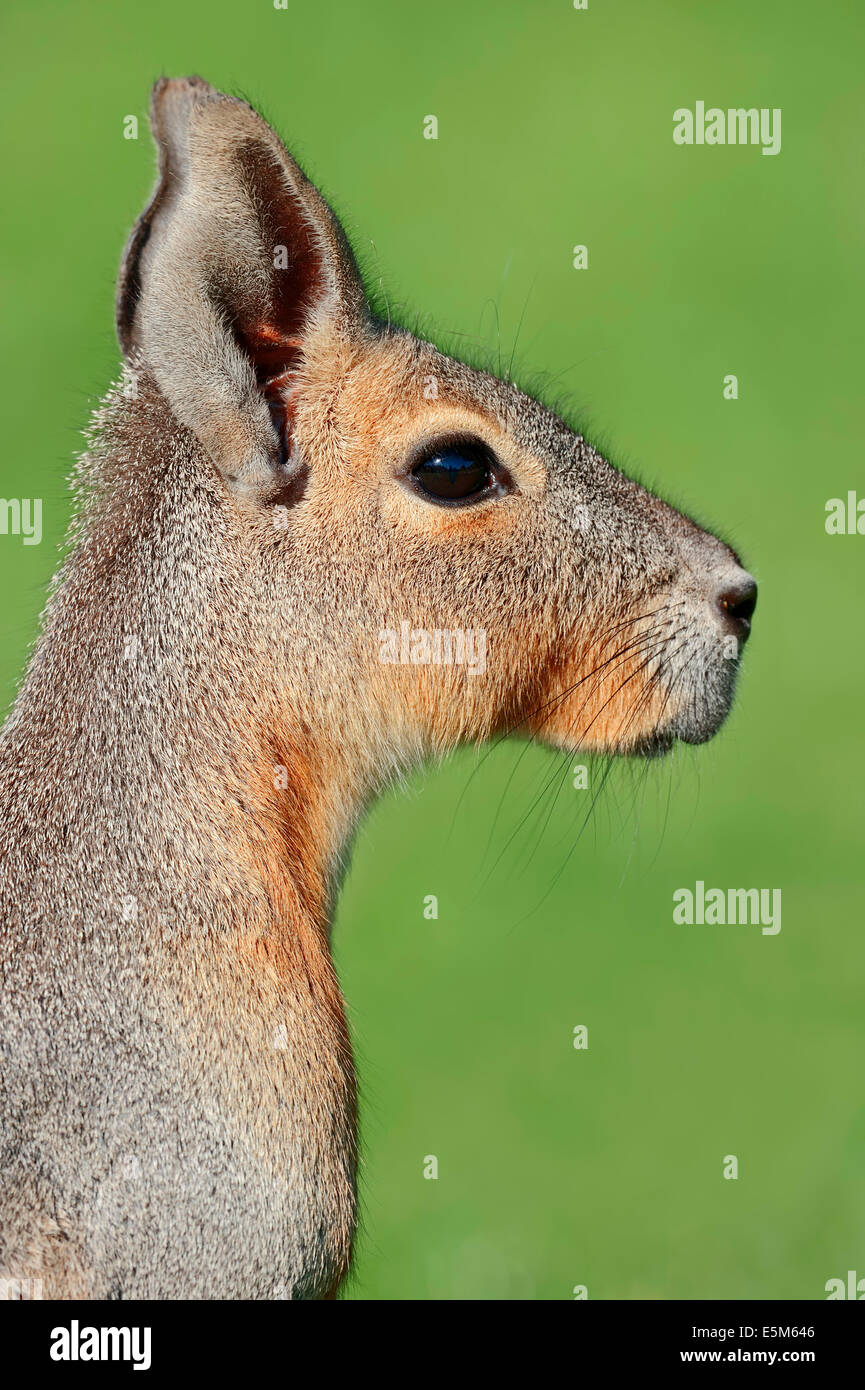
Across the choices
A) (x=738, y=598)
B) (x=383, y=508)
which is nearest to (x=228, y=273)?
(x=383, y=508)

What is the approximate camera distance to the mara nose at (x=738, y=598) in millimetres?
5590

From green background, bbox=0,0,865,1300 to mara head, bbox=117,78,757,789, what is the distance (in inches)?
18.8

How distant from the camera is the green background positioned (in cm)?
782

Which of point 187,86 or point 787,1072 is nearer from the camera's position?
point 187,86

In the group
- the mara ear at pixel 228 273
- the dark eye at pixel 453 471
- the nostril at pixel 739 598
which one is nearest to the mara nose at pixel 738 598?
the nostril at pixel 739 598

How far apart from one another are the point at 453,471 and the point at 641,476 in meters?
3.85

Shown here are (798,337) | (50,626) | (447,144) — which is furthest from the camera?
(447,144)

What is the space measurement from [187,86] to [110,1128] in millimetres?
2552

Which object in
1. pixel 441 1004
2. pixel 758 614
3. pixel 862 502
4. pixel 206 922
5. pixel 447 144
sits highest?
pixel 447 144

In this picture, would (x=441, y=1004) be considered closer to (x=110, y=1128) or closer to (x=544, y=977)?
(x=544, y=977)

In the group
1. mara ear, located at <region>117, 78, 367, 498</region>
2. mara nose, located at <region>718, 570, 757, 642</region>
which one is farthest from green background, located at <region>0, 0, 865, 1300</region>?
mara ear, located at <region>117, 78, 367, 498</region>

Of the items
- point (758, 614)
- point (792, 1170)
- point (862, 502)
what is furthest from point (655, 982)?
point (862, 502)

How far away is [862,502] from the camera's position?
1382 centimetres

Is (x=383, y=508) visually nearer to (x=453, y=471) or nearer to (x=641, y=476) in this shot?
(x=453, y=471)
